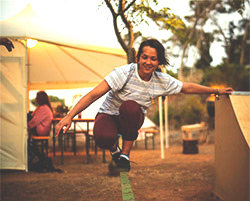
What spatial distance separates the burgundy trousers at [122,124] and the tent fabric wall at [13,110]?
323 cm

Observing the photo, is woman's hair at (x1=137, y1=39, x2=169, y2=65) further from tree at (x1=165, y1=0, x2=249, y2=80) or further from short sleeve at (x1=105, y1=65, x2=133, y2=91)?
tree at (x1=165, y1=0, x2=249, y2=80)

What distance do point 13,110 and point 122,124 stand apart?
3.59m

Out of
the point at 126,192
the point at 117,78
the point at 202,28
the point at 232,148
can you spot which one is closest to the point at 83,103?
the point at 117,78

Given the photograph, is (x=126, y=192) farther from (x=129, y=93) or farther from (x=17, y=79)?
(x=17, y=79)

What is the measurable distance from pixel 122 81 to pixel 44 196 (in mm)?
2563

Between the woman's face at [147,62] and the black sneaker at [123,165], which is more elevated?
the woman's face at [147,62]

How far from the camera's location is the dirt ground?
4894mm

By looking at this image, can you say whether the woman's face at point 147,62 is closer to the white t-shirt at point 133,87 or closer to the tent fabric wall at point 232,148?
the white t-shirt at point 133,87

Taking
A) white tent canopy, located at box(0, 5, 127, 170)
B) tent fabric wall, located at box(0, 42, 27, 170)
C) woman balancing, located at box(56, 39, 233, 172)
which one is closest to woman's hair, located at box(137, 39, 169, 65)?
woman balancing, located at box(56, 39, 233, 172)

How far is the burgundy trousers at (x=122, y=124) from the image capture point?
123 inches

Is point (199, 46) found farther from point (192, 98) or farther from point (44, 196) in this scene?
point (44, 196)

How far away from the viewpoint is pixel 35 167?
6598mm

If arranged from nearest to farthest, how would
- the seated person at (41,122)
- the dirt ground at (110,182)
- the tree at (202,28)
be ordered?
the dirt ground at (110,182)
the seated person at (41,122)
the tree at (202,28)

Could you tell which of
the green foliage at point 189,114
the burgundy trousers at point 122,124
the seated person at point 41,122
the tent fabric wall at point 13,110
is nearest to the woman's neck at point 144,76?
the burgundy trousers at point 122,124
